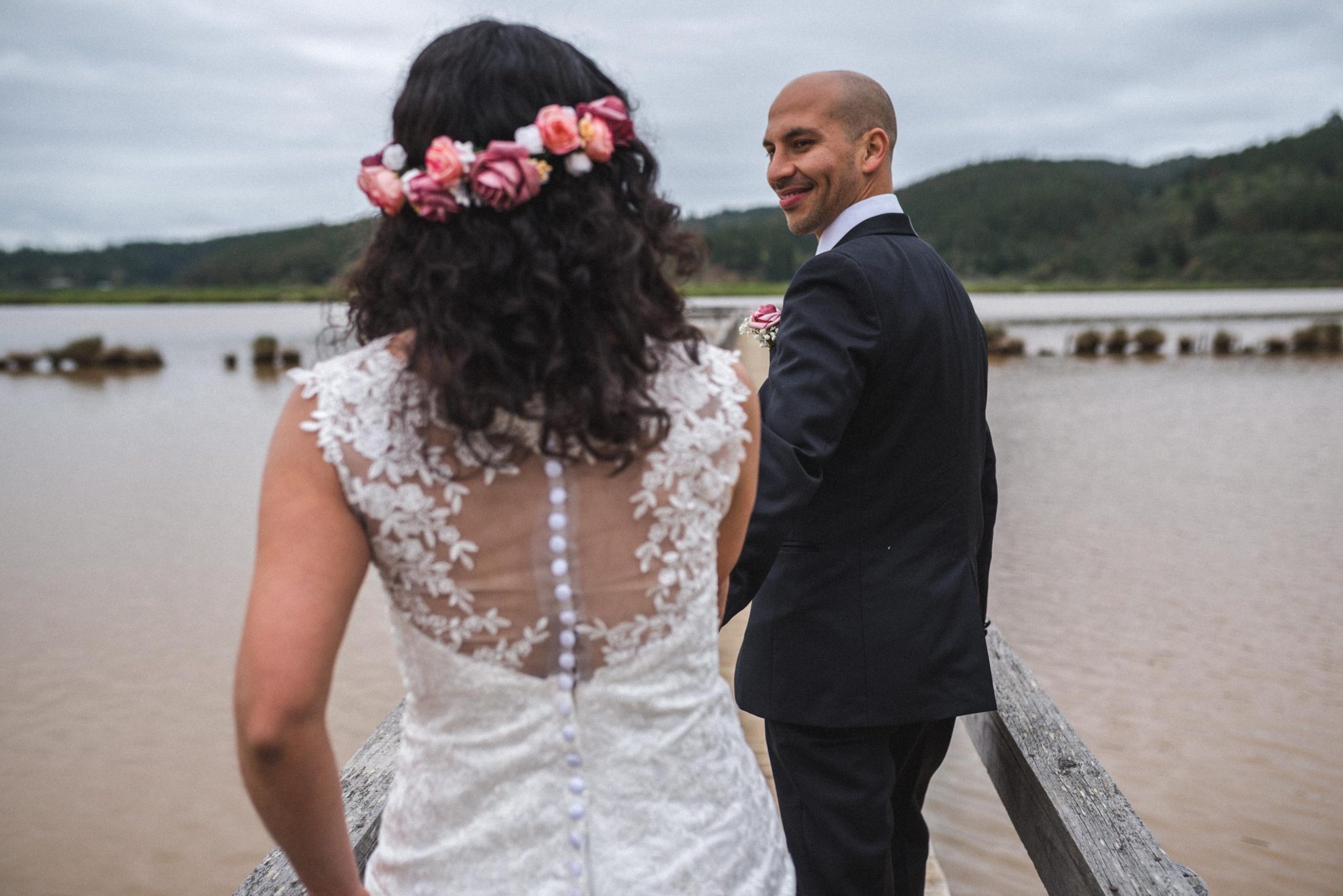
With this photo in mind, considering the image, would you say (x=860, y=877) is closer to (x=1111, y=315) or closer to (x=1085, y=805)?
(x=1085, y=805)

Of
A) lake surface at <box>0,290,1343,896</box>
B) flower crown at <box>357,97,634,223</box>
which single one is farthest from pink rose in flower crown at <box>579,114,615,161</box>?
lake surface at <box>0,290,1343,896</box>

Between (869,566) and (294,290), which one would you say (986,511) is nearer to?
(869,566)

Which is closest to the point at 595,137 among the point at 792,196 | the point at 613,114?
the point at 613,114

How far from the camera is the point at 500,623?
41.9 inches

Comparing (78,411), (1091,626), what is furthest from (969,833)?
(78,411)

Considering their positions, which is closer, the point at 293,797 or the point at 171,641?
the point at 293,797

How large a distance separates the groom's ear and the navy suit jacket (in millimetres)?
243

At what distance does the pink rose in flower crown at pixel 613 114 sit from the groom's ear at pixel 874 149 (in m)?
1.18

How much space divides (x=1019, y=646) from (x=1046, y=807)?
505 centimetres

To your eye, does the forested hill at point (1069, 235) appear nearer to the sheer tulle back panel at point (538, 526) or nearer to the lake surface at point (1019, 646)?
the lake surface at point (1019, 646)

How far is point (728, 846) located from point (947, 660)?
891 millimetres

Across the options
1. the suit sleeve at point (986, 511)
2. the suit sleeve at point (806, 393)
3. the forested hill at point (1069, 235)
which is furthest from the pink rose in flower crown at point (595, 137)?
the forested hill at point (1069, 235)

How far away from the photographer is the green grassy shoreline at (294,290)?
93.8m

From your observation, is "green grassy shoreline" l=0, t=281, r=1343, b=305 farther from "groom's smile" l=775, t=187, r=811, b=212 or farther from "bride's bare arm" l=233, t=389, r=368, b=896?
"bride's bare arm" l=233, t=389, r=368, b=896
